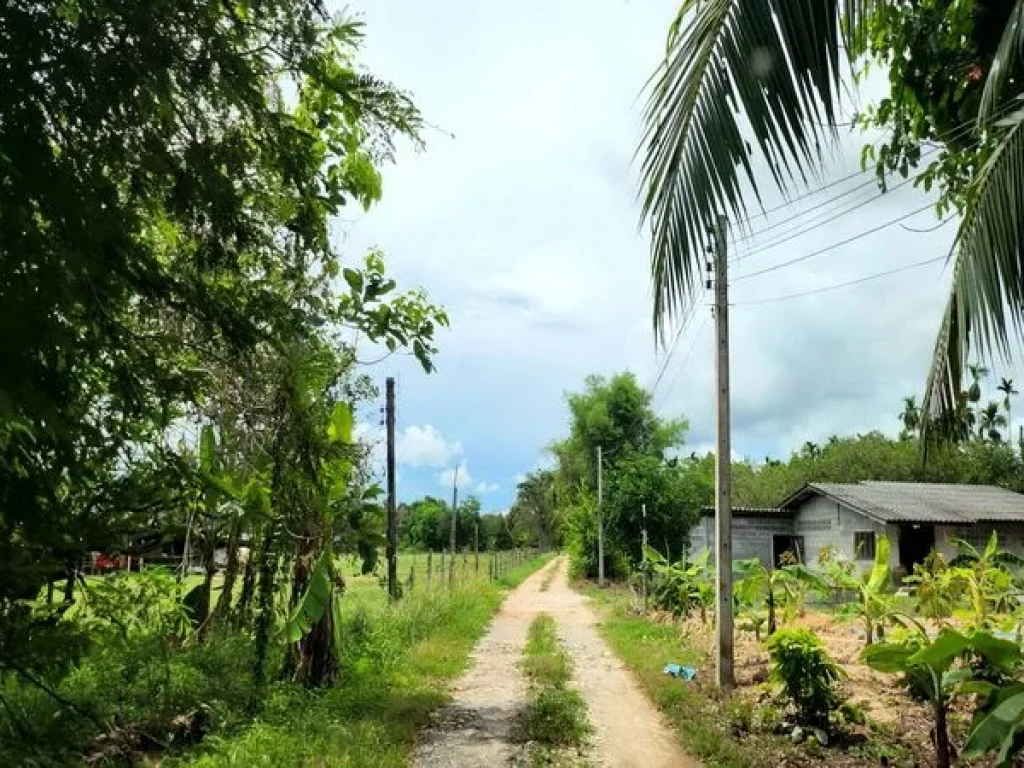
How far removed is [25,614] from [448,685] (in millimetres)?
10076

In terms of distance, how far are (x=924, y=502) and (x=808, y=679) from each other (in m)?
24.3

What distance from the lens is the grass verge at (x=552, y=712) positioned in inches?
324

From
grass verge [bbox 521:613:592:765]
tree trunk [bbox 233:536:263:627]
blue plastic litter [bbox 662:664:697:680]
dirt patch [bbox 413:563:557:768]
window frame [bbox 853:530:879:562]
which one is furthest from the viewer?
window frame [bbox 853:530:879:562]

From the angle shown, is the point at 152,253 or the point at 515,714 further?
the point at 515,714

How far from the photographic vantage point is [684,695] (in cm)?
1041

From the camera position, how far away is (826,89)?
8.91 ft

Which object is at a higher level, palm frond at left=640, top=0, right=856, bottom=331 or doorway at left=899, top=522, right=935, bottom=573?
palm frond at left=640, top=0, right=856, bottom=331

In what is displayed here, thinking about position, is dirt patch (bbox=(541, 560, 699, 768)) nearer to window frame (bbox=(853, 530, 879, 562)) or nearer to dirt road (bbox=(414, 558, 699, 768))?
dirt road (bbox=(414, 558, 699, 768))

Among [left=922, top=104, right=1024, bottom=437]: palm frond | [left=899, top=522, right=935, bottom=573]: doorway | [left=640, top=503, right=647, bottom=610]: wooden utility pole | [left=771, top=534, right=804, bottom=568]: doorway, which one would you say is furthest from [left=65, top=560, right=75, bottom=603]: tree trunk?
[left=771, top=534, right=804, bottom=568]: doorway

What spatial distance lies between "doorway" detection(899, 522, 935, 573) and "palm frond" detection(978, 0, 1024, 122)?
28020mm

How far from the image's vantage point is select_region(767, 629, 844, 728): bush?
28.0 ft

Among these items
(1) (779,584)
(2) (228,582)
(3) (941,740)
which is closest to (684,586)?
(1) (779,584)

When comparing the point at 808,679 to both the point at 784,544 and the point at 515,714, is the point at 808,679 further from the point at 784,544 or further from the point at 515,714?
the point at 784,544

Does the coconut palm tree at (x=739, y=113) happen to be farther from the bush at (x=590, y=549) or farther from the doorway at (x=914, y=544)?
the bush at (x=590, y=549)
